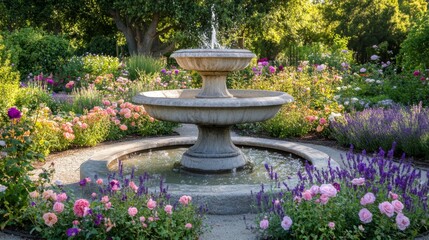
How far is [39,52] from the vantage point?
54.4ft

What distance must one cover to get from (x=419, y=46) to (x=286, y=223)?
33.3 ft

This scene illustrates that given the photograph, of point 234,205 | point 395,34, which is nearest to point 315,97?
point 234,205

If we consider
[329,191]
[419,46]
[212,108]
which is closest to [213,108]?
[212,108]

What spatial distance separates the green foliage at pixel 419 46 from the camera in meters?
12.3

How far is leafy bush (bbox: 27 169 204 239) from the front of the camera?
3812 millimetres

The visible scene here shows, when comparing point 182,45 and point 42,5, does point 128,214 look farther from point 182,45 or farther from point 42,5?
point 42,5

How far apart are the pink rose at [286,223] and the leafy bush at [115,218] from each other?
71 cm

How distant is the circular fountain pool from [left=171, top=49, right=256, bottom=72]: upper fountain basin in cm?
130

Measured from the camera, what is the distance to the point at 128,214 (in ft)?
12.9

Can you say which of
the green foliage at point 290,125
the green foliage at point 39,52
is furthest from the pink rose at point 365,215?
the green foliage at point 39,52

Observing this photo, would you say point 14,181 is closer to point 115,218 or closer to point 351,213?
point 115,218

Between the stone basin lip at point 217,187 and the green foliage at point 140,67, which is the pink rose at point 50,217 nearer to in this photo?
the stone basin lip at point 217,187

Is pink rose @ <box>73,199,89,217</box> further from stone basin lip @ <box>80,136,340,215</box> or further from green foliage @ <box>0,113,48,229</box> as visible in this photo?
stone basin lip @ <box>80,136,340,215</box>

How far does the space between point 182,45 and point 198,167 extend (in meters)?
19.2
